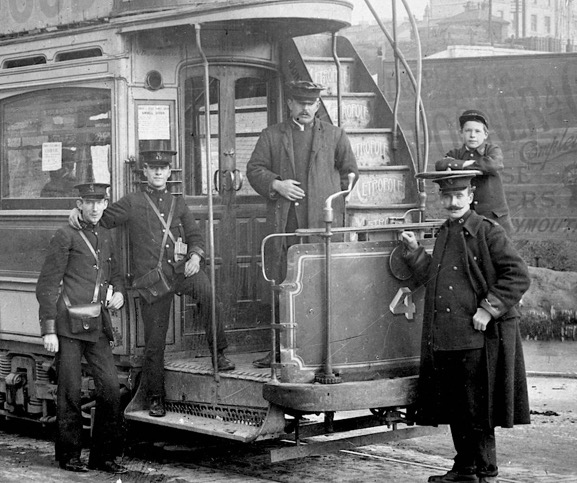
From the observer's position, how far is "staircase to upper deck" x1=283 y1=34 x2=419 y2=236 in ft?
24.1

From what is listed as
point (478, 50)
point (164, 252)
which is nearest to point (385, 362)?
point (164, 252)

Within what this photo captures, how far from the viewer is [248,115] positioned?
309 inches

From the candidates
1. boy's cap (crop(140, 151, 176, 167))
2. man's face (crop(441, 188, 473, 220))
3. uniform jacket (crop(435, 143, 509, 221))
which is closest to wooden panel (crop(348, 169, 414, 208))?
uniform jacket (crop(435, 143, 509, 221))

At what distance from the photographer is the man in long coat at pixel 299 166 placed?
6.84 metres

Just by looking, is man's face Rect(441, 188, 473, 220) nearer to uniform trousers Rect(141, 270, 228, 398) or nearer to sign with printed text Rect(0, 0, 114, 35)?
uniform trousers Rect(141, 270, 228, 398)

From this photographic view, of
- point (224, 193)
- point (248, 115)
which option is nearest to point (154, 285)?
point (224, 193)

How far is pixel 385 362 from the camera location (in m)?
6.43

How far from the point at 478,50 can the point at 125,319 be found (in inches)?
1125

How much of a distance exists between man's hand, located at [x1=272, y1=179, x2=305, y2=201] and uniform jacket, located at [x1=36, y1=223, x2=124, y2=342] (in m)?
1.23

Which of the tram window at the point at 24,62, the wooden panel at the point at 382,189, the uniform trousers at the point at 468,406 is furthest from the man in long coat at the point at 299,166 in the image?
the tram window at the point at 24,62

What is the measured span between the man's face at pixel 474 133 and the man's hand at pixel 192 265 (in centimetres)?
197

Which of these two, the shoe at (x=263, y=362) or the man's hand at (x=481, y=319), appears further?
the shoe at (x=263, y=362)

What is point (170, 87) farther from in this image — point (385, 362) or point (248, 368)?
point (385, 362)

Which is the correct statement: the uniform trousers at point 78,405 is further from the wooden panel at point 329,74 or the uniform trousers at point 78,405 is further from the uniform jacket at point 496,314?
the wooden panel at point 329,74
